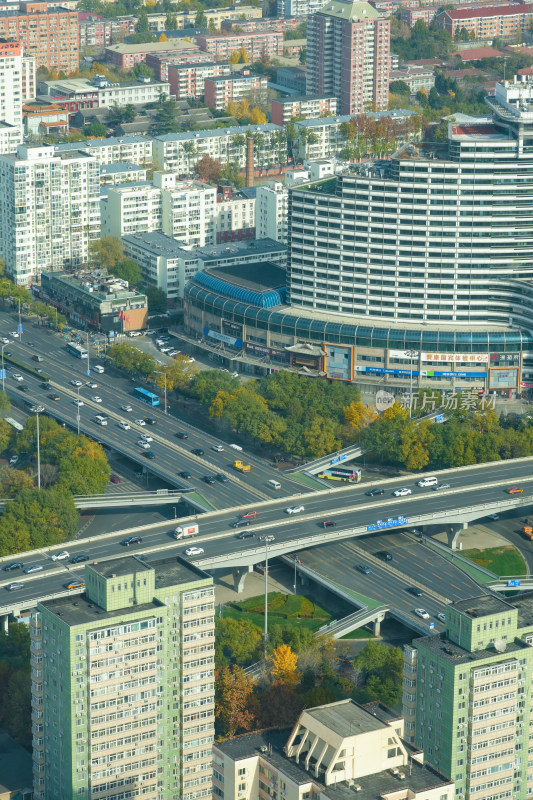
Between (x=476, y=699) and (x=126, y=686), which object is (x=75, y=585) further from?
(x=476, y=699)

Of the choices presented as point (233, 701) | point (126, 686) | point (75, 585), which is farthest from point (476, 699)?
point (75, 585)

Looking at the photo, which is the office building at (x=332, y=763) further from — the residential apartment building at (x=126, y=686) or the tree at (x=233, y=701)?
the tree at (x=233, y=701)

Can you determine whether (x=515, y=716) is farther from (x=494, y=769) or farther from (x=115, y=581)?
(x=115, y=581)

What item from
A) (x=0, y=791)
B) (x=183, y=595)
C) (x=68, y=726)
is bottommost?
(x=0, y=791)

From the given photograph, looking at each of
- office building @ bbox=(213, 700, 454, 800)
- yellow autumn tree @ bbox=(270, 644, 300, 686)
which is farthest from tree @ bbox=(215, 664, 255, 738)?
office building @ bbox=(213, 700, 454, 800)

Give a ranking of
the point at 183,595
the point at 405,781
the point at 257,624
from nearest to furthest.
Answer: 1. the point at 405,781
2. the point at 183,595
3. the point at 257,624

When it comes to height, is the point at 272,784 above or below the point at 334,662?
above

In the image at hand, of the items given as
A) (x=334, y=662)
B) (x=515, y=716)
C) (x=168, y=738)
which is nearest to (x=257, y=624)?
(x=334, y=662)
